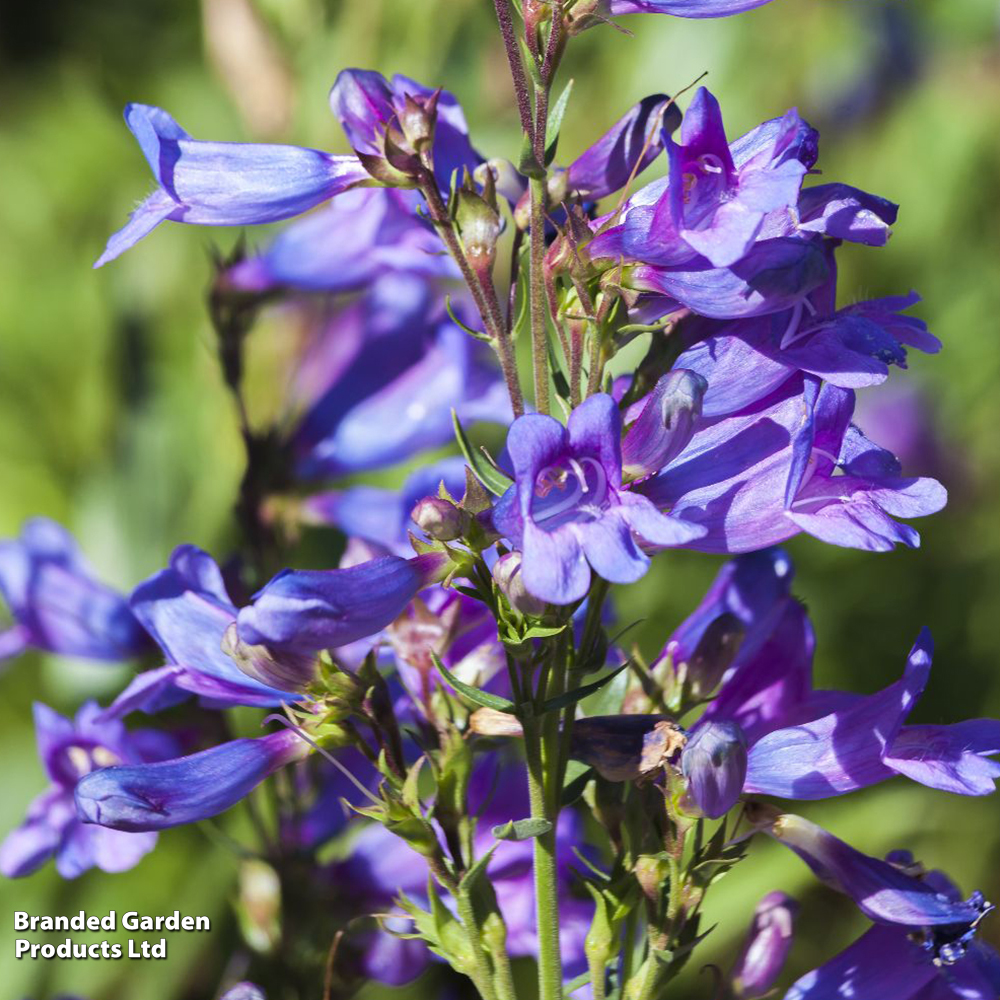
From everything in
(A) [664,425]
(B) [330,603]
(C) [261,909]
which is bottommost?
(C) [261,909]

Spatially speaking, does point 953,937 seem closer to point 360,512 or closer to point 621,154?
point 621,154

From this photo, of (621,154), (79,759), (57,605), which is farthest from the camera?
(57,605)

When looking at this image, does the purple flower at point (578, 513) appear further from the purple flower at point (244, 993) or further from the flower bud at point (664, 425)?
the purple flower at point (244, 993)

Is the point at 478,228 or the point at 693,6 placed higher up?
the point at 693,6

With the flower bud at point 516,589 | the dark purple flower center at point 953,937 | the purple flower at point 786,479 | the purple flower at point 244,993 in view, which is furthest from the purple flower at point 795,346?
the purple flower at point 244,993

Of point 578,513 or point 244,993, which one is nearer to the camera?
point 578,513

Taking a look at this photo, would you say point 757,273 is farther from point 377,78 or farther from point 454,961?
point 454,961

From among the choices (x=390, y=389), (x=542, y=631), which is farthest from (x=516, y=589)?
(x=390, y=389)
